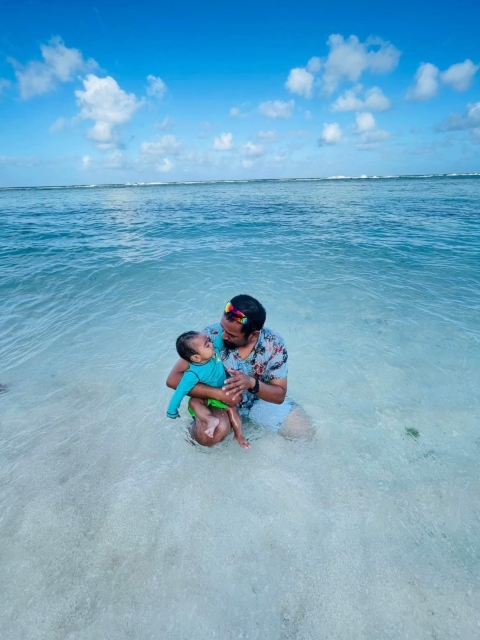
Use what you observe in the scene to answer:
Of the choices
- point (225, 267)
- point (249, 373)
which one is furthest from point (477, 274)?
point (249, 373)

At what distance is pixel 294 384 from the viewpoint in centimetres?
511

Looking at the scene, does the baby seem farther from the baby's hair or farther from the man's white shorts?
the man's white shorts

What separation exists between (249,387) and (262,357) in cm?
46

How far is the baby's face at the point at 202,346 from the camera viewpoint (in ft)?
9.91

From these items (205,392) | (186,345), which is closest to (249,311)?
(186,345)

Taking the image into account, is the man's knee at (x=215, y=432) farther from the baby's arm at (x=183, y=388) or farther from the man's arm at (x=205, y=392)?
the baby's arm at (x=183, y=388)

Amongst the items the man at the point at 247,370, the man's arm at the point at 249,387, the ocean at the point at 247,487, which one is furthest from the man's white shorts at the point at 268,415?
the man's arm at the point at 249,387

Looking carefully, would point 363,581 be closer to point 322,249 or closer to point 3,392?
point 3,392

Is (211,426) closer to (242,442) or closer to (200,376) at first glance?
(242,442)

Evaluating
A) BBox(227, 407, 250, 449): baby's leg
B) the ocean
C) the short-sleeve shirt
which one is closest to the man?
the short-sleeve shirt

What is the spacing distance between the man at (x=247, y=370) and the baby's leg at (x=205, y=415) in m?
0.07

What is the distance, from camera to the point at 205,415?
11.4 feet

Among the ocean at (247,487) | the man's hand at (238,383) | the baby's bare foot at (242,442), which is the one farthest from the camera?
the baby's bare foot at (242,442)

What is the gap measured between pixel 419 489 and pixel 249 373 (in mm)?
2203
